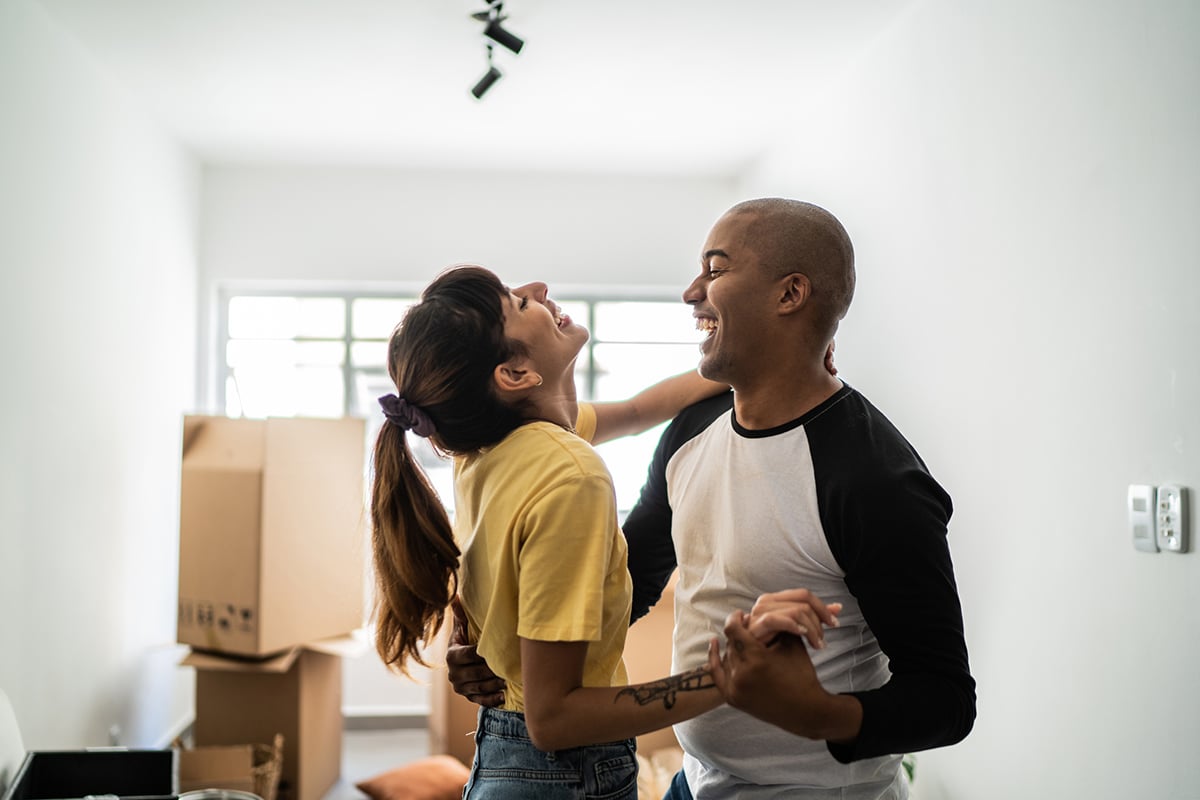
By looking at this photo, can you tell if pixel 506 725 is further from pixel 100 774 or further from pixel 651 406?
pixel 100 774

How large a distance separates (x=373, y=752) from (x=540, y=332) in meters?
3.72

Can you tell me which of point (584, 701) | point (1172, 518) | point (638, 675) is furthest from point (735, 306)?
point (638, 675)

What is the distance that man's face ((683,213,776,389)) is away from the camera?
4.75ft

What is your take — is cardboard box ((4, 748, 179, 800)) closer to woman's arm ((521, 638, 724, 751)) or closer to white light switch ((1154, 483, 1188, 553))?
woman's arm ((521, 638, 724, 751))

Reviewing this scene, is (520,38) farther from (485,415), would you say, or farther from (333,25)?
(485,415)

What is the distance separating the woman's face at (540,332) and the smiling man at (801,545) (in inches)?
8.2

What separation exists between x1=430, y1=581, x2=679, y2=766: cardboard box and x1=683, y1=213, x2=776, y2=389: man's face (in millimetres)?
2184

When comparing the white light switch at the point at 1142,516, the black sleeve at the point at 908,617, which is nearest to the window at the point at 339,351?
the white light switch at the point at 1142,516

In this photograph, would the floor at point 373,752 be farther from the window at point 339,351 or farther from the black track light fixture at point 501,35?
the black track light fixture at point 501,35

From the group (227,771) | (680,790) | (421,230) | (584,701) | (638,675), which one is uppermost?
(421,230)

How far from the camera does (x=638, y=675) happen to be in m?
3.72

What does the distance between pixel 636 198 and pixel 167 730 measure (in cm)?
335

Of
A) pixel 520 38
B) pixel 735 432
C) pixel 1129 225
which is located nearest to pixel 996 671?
pixel 1129 225

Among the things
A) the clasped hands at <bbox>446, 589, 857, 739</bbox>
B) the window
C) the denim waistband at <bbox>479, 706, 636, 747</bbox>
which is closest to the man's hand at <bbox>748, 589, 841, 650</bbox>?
the clasped hands at <bbox>446, 589, 857, 739</bbox>
